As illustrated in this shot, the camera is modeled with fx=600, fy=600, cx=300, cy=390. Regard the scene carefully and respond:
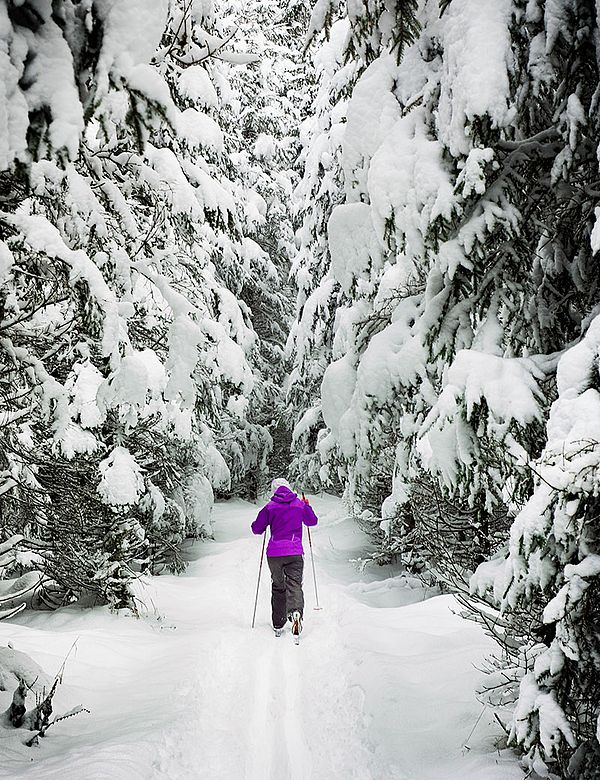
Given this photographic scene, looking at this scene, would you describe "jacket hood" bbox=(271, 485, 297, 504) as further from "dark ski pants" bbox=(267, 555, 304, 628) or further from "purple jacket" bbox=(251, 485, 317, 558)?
"dark ski pants" bbox=(267, 555, 304, 628)

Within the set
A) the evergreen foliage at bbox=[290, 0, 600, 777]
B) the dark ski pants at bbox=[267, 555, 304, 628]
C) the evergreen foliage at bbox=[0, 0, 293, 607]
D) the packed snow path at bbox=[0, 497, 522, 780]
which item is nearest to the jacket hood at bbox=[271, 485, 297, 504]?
the dark ski pants at bbox=[267, 555, 304, 628]

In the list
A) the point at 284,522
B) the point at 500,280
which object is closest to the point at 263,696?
the point at 284,522

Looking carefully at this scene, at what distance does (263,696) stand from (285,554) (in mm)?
2748

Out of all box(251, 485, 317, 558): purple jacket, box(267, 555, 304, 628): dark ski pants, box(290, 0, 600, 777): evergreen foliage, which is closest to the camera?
box(290, 0, 600, 777): evergreen foliage

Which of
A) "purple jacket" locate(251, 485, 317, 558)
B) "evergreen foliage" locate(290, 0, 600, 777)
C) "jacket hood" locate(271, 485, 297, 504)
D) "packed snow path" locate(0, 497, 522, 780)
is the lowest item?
"packed snow path" locate(0, 497, 522, 780)

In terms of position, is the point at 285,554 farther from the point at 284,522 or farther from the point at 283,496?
the point at 283,496

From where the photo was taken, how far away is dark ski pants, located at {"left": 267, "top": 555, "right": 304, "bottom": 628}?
26.7 ft

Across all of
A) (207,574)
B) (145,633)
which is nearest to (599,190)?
(145,633)

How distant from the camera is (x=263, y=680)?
20.5 ft

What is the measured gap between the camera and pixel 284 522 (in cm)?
862

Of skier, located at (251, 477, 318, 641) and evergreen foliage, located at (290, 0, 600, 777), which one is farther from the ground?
evergreen foliage, located at (290, 0, 600, 777)

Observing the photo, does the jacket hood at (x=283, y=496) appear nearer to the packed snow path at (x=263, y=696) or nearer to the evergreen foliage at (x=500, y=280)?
the packed snow path at (x=263, y=696)

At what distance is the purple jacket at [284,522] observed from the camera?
854cm

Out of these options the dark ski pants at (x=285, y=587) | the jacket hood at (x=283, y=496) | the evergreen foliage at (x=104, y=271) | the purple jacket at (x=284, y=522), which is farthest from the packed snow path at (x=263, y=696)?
the jacket hood at (x=283, y=496)
